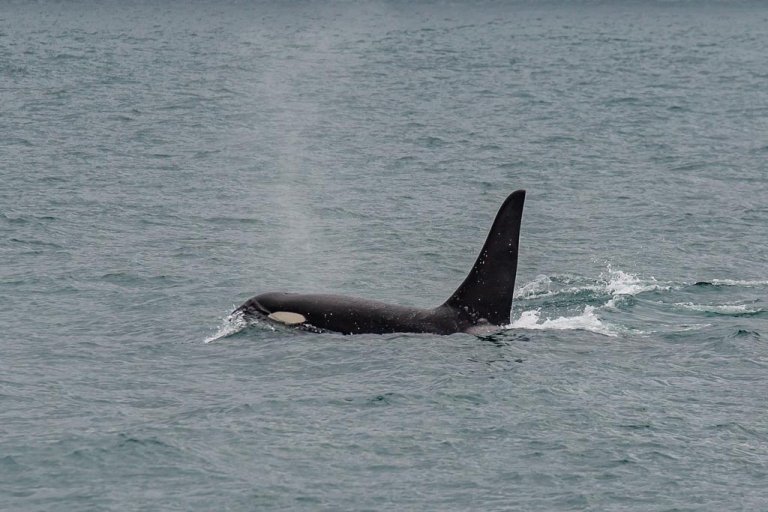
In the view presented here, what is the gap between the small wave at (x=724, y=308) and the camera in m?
24.8

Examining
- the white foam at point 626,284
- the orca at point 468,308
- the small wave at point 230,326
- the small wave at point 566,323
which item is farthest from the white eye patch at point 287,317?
the white foam at point 626,284

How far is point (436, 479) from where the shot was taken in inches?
643

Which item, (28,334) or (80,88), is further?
(80,88)

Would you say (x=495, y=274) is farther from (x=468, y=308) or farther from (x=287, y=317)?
(x=287, y=317)

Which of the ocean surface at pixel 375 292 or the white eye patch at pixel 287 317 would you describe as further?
the white eye patch at pixel 287 317

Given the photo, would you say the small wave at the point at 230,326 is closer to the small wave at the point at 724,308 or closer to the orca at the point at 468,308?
the orca at the point at 468,308

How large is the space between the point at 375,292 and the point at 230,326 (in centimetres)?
430

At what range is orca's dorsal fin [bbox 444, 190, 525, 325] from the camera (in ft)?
71.3

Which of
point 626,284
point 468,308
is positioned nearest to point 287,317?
point 468,308

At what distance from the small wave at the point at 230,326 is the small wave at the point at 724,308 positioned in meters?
8.50

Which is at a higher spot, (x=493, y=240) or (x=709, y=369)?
(x=493, y=240)

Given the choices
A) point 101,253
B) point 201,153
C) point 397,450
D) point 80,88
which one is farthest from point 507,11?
point 397,450

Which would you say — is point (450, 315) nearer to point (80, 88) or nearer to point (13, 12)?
point (80, 88)

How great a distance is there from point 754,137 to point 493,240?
110ft
